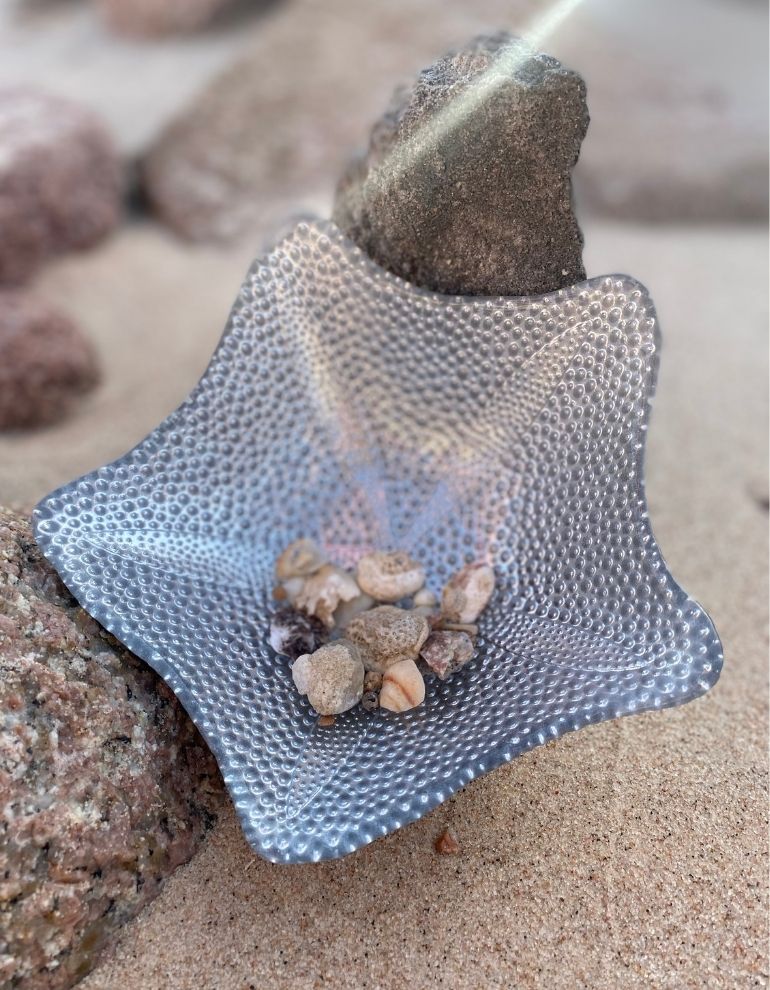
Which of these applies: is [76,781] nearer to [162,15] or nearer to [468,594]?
[468,594]

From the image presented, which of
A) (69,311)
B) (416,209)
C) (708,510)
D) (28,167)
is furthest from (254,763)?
(28,167)

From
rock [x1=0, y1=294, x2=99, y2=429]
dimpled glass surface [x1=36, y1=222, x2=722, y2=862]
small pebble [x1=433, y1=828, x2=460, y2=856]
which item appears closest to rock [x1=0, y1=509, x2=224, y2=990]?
dimpled glass surface [x1=36, y1=222, x2=722, y2=862]

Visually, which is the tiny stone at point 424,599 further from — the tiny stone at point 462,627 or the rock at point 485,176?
the rock at point 485,176

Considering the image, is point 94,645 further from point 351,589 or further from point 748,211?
point 748,211

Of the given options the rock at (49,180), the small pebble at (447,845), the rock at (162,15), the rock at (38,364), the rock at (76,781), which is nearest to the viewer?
the rock at (76,781)

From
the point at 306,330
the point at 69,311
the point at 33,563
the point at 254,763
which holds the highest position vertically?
the point at 306,330

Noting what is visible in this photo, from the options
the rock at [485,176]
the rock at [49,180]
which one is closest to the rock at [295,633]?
the rock at [485,176]
